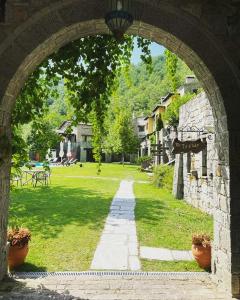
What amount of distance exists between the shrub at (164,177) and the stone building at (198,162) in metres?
2.25

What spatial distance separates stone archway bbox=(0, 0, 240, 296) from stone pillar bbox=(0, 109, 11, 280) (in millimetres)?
81

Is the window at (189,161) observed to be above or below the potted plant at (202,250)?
above

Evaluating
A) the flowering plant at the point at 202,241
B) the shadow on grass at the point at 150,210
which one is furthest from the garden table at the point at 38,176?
the flowering plant at the point at 202,241

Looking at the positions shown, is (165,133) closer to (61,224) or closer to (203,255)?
(61,224)

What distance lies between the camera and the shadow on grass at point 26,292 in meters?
4.50

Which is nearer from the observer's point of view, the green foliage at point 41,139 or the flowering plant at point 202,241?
the flowering plant at point 202,241

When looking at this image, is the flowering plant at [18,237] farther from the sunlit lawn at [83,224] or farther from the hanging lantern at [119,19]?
the hanging lantern at [119,19]

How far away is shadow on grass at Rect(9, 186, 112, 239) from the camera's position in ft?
31.5

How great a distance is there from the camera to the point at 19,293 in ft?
15.1

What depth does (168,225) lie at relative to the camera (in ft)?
32.3

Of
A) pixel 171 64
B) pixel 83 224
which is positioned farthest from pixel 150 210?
pixel 171 64

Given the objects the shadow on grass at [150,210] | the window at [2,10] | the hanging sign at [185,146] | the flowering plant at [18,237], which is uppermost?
the window at [2,10]

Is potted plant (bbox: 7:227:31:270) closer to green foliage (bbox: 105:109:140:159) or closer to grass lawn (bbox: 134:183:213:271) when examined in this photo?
grass lawn (bbox: 134:183:213:271)

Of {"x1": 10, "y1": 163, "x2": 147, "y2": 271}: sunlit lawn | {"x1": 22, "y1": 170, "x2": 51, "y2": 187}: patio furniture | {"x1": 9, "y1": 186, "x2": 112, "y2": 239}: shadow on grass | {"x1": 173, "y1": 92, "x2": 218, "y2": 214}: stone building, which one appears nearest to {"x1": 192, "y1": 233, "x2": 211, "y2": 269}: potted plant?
{"x1": 10, "y1": 163, "x2": 147, "y2": 271}: sunlit lawn
